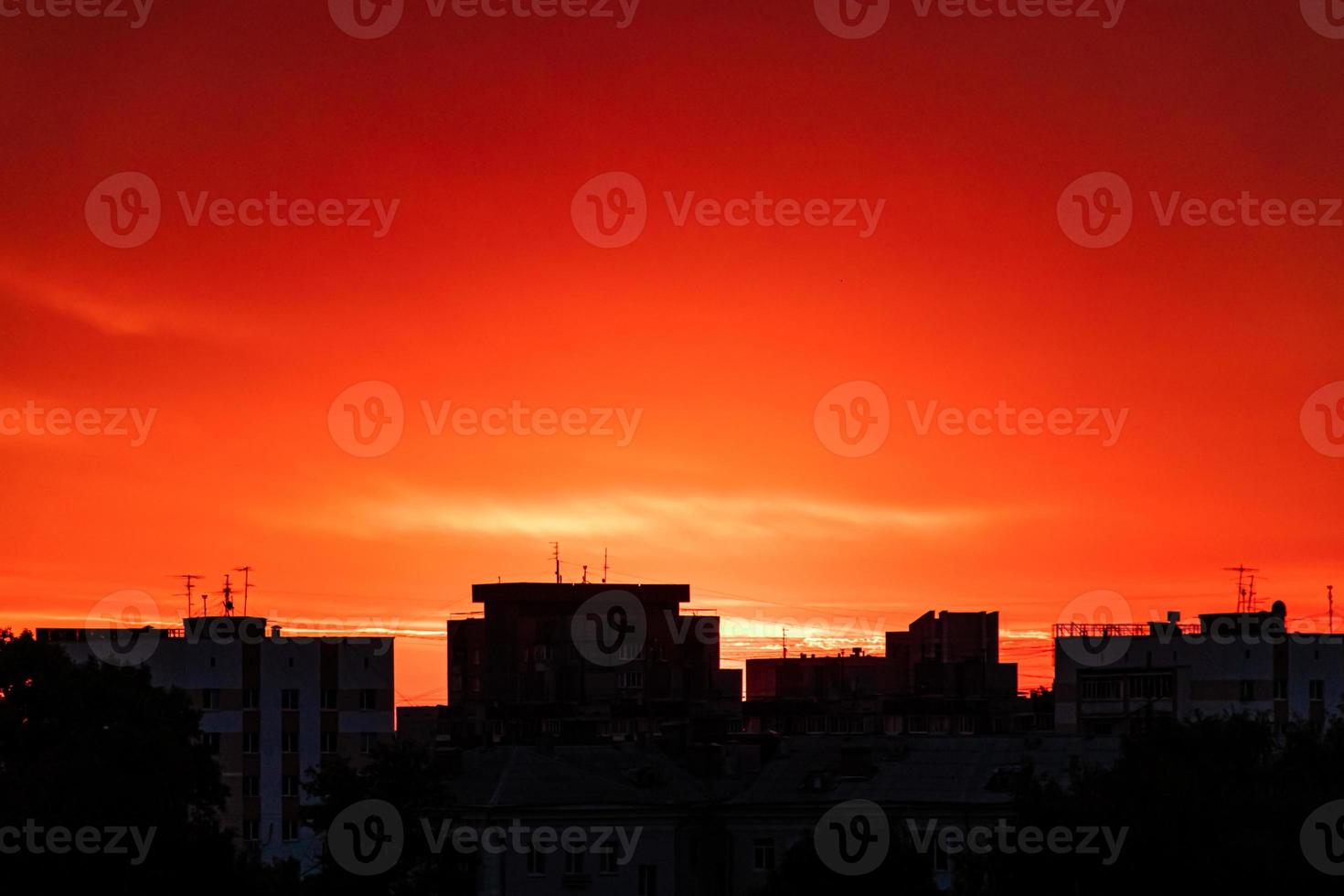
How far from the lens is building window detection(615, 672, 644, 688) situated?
626 ft

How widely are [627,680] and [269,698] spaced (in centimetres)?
7663

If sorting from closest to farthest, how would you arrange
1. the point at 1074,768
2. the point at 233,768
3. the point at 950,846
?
the point at 1074,768 < the point at 950,846 < the point at 233,768

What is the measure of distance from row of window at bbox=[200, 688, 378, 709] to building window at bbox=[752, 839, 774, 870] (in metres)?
27.5

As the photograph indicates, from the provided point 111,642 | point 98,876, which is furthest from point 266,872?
point 111,642

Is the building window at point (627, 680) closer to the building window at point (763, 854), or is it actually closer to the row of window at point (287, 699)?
the row of window at point (287, 699)

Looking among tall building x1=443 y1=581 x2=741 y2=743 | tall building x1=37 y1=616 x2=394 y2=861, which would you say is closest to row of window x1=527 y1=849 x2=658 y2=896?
tall building x1=37 y1=616 x2=394 y2=861

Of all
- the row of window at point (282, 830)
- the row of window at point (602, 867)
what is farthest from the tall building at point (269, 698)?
the row of window at point (602, 867)

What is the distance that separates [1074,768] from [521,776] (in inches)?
1043

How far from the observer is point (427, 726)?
177000 mm

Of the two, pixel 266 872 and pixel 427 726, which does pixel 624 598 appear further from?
pixel 266 872

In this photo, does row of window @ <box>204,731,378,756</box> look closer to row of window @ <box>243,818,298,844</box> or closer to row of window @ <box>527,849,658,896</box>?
row of window @ <box>243,818,298,844</box>

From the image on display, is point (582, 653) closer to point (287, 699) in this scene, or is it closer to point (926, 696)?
point (926, 696)

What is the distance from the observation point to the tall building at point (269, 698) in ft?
374

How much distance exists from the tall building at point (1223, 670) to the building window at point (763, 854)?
41431 millimetres
